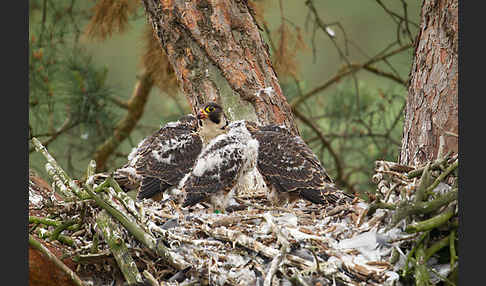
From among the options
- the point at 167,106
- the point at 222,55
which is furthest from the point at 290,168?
the point at 167,106

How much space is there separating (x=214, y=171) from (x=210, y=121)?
624 millimetres

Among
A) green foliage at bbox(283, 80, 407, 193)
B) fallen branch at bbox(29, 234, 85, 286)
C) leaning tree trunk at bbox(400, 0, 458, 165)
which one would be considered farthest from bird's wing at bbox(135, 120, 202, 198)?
green foliage at bbox(283, 80, 407, 193)

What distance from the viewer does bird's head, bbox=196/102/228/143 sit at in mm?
4230

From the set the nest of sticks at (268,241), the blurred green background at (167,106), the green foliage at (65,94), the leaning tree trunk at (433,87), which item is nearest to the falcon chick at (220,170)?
the nest of sticks at (268,241)

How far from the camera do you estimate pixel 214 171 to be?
3.70 m

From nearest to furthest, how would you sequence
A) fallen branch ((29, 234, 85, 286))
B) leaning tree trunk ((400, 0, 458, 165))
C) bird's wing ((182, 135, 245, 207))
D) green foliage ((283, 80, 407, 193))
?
fallen branch ((29, 234, 85, 286))
leaning tree trunk ((400, 0, 458, 165))
bird's wing ((182, 135, 245, 207))
green foliage ((283, 80, 407, 193))

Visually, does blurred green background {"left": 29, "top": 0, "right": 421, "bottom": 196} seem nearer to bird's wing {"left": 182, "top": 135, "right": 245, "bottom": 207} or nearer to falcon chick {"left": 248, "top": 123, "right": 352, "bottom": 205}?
falcon chick {"left": 248, "top": 123, "right": 352, "bottom": 205}

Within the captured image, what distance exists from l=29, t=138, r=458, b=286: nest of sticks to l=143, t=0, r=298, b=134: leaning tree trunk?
1.66m

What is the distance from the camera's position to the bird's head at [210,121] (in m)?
4.23

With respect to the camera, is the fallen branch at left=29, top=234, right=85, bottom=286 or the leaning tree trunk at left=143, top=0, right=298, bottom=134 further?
the leaning tree trunk at left=143, top=0, right=298, bottom=134

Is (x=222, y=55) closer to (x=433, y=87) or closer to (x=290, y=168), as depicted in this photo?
(x=290, y=168)

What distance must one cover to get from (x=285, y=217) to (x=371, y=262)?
627mm

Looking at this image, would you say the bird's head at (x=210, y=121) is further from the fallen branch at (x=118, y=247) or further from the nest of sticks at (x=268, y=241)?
the fallen branch at (x=118, y=247)

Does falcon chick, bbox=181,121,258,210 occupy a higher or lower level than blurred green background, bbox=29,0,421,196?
lower
